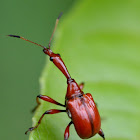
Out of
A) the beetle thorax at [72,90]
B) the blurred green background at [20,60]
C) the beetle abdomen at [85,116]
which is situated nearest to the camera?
the beetle abdomen at [85,116]

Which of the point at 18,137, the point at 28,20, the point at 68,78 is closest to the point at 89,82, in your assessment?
the point at 68,78

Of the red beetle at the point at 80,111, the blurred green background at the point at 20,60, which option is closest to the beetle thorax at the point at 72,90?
the red beetle at the point at 80,111

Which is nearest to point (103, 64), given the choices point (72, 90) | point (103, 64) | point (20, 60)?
point (103, 64)

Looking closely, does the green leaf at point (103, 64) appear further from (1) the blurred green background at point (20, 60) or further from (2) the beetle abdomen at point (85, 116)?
(1) the blurred green background at point (20, 60)

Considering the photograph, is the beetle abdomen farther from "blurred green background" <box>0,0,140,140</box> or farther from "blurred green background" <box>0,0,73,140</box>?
"blurred green background" <box>0,0,73,140</box>

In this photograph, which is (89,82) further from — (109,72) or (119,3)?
(119,3)
